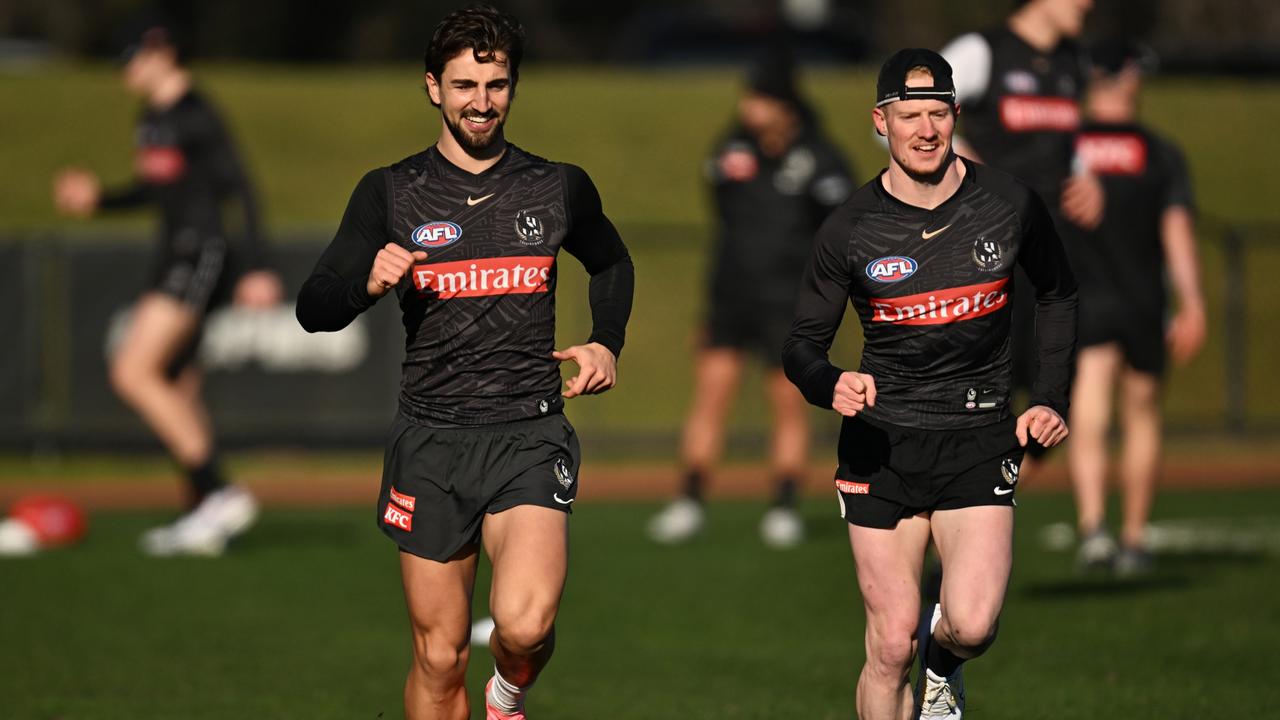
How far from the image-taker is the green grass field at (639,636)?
7305 mm

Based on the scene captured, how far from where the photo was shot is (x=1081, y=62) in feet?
29.9

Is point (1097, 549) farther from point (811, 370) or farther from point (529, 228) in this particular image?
point (529, 228)

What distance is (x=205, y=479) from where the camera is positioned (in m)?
11.6

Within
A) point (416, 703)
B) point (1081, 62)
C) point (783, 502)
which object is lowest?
point (783, 502)

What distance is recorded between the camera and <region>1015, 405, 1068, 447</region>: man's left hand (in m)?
5.80

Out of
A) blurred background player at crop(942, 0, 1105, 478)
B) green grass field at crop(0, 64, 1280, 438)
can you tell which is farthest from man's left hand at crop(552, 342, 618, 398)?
green grass field at crop(0, 64, 1280, 438)

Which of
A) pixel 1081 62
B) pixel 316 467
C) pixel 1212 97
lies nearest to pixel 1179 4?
pixel 1212 97

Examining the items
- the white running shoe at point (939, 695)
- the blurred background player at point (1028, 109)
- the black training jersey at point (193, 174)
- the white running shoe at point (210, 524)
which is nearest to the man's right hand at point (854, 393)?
the white running shoe at point (939, 695)

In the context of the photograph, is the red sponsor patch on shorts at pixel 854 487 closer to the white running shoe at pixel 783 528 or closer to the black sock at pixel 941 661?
the black sock at pixel 941 661

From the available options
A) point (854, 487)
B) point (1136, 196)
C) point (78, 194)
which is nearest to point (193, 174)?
point (78, 194)

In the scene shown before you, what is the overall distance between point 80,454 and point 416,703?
45.1 feet

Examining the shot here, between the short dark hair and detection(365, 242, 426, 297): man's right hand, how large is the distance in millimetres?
627

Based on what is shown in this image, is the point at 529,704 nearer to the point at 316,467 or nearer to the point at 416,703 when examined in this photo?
the point at 416,703

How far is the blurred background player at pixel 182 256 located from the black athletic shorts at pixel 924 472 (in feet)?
19.8
